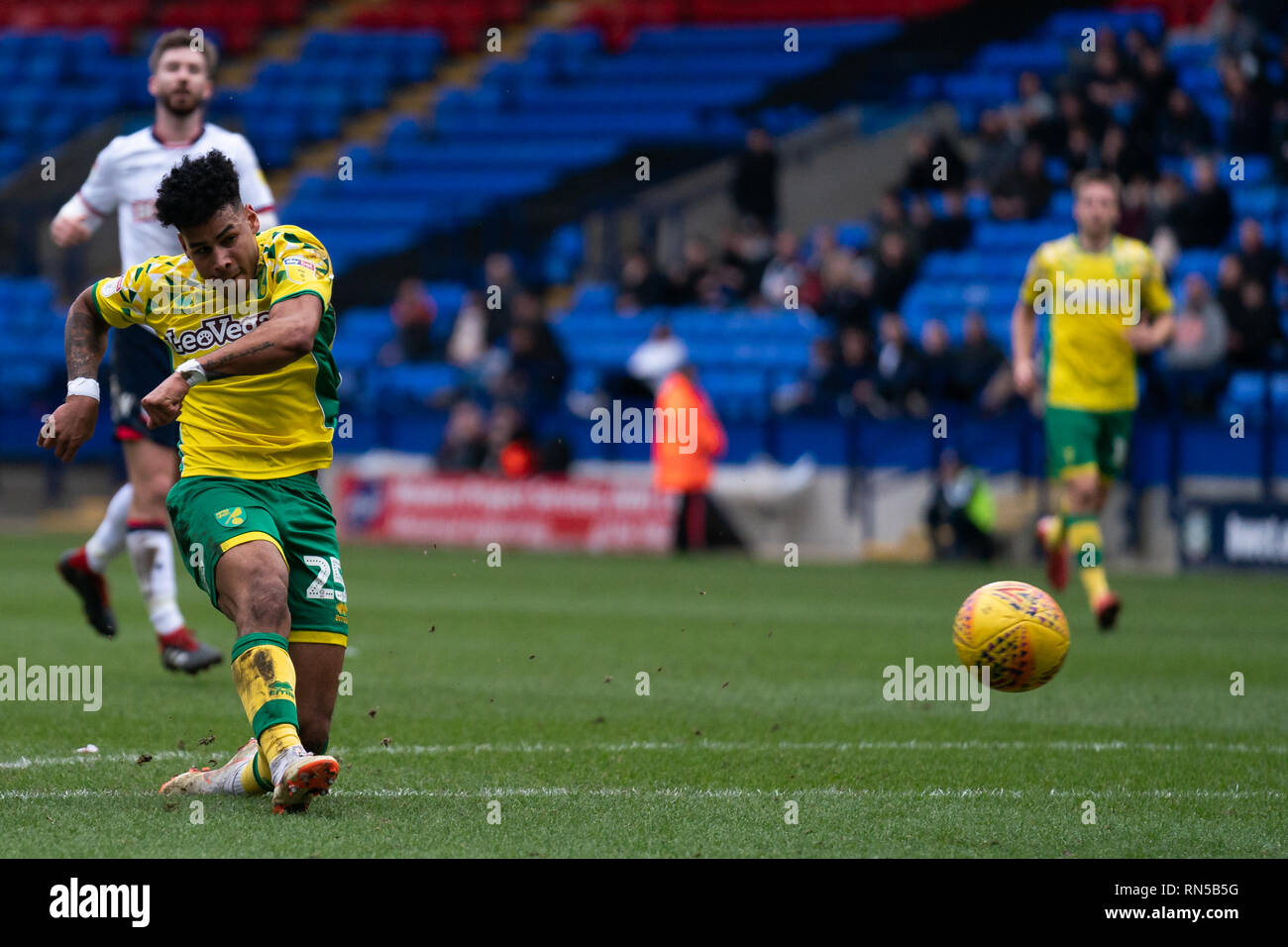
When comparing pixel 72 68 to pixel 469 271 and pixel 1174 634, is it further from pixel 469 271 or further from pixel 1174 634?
pixel 1174 634

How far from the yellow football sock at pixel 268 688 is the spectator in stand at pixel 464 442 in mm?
15853

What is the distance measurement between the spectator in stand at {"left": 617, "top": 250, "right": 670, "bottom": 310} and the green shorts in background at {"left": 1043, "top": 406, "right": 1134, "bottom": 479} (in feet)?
38.8

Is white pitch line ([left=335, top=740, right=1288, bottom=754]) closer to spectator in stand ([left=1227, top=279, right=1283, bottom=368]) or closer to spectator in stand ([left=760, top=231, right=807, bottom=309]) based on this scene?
spectator in stand ([left=1227, top=279, right=1283, bottom=368])

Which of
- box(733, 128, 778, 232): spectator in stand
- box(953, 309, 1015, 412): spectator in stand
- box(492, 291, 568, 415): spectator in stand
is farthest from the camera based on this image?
box(733, 128, 778, 232): spectator in stand

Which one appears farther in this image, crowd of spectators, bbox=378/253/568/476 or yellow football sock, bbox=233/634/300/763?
crowd of spectators, bbox=378/253/568/476

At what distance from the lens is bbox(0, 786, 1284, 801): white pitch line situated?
6230 millimetres

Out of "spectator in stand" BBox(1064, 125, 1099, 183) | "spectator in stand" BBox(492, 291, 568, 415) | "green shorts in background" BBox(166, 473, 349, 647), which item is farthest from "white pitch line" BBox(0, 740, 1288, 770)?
"spectator in stand" BBox(492, 291, 568, 415)

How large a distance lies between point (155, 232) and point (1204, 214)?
13.4m

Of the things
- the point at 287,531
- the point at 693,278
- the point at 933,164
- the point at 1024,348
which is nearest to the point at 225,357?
the point at 287,531

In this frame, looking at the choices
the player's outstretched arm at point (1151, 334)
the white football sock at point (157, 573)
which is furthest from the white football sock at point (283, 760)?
the player's outstretched arm at point (1151, 334)

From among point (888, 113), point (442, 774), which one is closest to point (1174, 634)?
point (442, 774)

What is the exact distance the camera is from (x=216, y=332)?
6.30 meters

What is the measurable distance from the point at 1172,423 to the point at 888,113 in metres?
8.28

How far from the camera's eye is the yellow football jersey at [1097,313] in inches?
489
